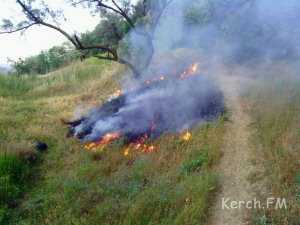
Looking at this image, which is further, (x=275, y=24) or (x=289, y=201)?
(x=275, y=24)

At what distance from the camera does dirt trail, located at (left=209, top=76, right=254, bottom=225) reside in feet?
27.6

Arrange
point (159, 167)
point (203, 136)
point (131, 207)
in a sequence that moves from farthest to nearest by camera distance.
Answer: point (203, 136), point (159, 167), point (131, 207)

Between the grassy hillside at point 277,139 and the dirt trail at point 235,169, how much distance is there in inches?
10.3

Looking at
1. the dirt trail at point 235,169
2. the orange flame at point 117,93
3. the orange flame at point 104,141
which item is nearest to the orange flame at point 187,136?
the dirt trail at point 235,169

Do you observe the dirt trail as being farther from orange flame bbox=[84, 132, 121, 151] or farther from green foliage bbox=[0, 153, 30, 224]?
green foliage bbox=[0, 153, 30, 224]

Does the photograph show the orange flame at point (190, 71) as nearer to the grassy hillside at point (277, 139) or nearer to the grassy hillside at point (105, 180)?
the grassy hillside at point (277, 139)

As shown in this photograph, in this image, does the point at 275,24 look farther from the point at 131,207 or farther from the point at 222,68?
the point at 131,207

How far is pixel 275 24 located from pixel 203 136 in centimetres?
1025

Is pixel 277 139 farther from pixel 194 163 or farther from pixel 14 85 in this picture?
pixel 14 85

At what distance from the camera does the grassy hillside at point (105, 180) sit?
29.2ft

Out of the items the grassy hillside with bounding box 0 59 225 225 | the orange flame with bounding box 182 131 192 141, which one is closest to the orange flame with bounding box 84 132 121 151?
the grassy hillside with bounding box 0 59 225 225

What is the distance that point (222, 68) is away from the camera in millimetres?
19031

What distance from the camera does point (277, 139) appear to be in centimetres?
1051

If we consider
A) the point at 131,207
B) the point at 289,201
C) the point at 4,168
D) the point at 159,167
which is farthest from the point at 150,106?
the point at 289,201
